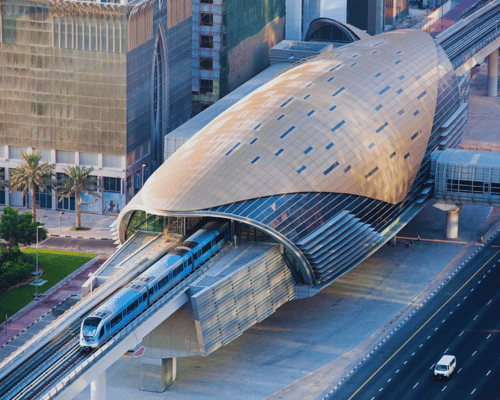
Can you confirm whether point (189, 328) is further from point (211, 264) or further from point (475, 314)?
point (475, 314)

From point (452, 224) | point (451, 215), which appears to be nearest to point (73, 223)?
point (451, 215)

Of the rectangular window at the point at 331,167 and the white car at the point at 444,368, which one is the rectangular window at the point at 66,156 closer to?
the rectangular window at the point at 331,167

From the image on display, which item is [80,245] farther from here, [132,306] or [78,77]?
[132,306]

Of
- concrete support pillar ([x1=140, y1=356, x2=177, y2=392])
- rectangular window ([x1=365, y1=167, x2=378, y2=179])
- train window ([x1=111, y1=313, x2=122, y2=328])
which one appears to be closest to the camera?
train window ([x1=111, y1=313, x2=122, y2=328])

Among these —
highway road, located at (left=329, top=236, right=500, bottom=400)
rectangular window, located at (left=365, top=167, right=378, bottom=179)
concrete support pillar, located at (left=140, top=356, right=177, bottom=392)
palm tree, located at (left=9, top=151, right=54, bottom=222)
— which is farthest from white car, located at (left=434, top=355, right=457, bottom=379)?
palm tree, located at (left=9, top=151, right=54, bottom=222)

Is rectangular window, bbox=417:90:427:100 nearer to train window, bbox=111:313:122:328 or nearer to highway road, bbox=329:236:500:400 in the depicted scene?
highway road, bbox=329:236:500:400

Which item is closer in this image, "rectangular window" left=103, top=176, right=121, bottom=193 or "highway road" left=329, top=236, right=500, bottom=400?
"highway road" left=329, top=236, right=500, bottom=400

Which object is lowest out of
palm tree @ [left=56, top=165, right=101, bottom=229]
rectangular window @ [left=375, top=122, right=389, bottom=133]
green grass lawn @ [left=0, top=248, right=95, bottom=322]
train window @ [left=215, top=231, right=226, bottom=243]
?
green grass lawn @ [left=0, top=248, right=95, bottom=322]
